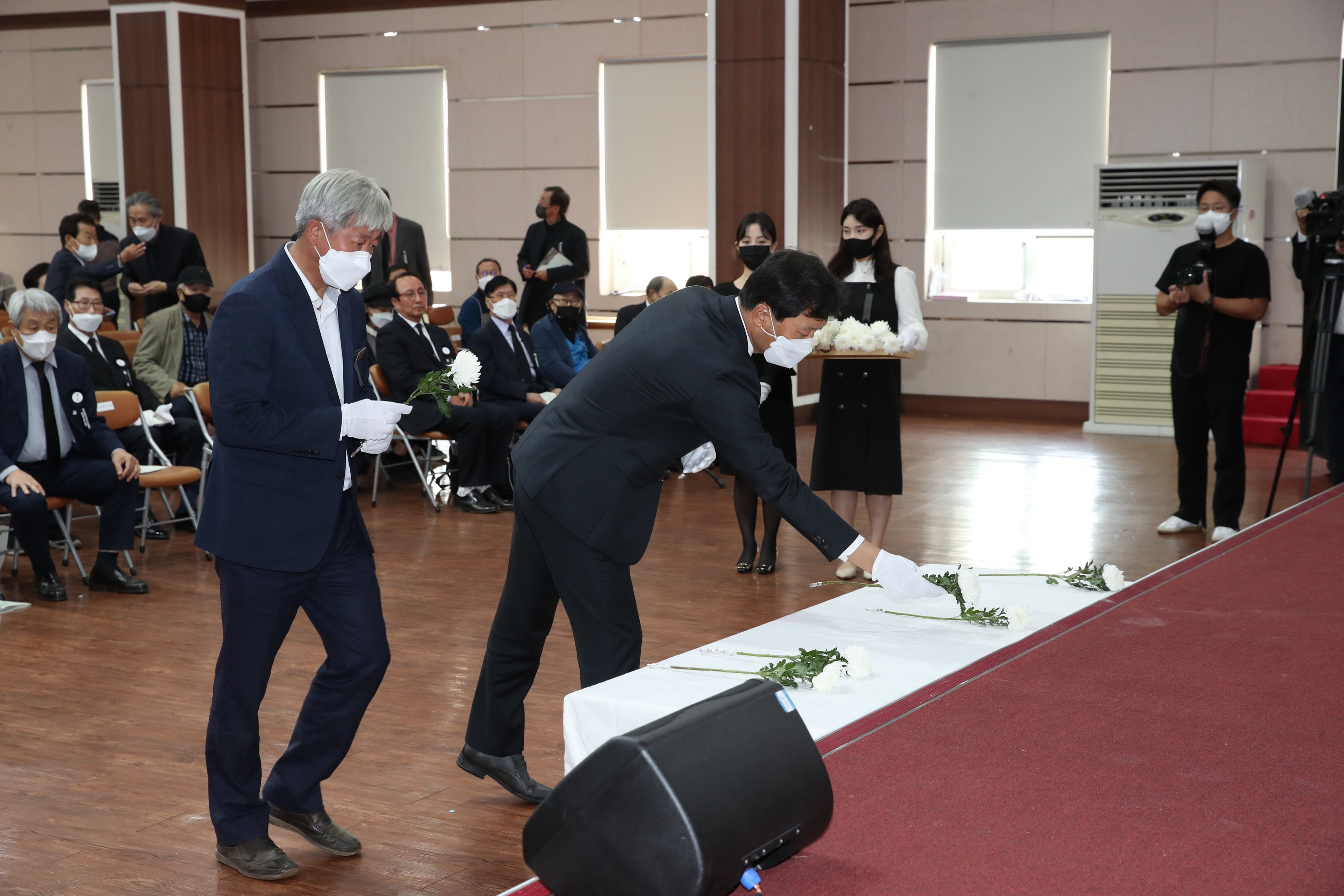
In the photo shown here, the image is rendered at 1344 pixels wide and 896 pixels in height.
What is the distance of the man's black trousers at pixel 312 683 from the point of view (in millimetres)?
2803

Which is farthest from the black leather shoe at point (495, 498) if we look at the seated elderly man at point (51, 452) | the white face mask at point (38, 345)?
the white face mask at point (38, 345)

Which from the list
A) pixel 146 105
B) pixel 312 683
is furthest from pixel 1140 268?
pixel 146 105

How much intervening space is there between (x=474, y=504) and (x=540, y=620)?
4.22 metres

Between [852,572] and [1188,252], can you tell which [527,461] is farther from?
[1188,252]

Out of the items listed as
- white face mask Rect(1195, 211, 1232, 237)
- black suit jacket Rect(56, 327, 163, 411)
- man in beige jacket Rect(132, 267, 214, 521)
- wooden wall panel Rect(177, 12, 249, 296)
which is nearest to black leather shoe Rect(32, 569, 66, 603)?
black suit jacket Rect(56, 327, 163, 411)

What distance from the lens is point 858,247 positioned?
17.6 ft

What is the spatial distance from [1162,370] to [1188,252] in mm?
3588

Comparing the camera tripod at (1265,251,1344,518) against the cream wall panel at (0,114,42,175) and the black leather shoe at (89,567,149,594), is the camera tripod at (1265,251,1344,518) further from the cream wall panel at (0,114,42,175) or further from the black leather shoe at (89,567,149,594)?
the cream wall panel at (0,114,42,175)

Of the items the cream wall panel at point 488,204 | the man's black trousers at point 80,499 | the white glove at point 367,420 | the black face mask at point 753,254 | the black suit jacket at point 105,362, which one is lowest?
the man's black trousers at point 80,499

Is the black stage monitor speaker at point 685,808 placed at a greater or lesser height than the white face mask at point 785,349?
lesser

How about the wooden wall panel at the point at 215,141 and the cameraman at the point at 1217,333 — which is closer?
the cameraman at the point at 1217,333

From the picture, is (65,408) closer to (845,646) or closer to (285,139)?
(845,646)

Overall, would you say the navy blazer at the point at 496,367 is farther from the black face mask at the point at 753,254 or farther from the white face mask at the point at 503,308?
the black face mask at the point at 753,254

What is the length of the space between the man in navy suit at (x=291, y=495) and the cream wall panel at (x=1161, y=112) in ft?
28.2
